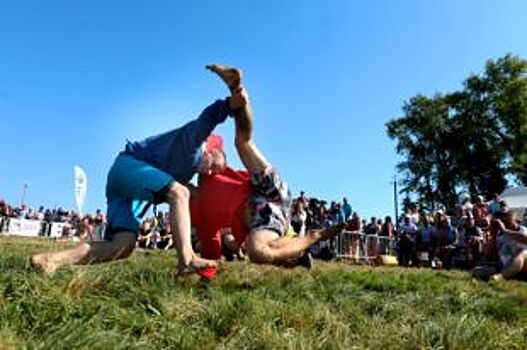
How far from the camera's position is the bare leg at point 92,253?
4260 mm

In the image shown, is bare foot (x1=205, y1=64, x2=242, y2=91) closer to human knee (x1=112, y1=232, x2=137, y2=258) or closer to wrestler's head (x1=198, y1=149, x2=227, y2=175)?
wrestler's head (x1=198, y1=149, x2=227, y2=175)

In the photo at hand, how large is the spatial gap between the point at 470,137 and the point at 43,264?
52.6 meters

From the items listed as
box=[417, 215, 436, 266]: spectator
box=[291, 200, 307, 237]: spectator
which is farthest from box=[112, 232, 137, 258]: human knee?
box=[417, 215, 436, 266]: spectator

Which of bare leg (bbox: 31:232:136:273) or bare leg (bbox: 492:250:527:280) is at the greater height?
bare leg (bbox: 492:250:527:280)

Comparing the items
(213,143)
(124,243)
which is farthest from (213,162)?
(124,243)

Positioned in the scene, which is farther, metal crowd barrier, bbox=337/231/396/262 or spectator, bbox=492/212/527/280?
metal crowd barrier, bbox=337/231/396/262

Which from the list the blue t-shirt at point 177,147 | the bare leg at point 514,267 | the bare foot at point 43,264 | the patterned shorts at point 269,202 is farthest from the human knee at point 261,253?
the bare leg at point 514,267

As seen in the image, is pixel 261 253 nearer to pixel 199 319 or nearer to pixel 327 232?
pixel 327 232

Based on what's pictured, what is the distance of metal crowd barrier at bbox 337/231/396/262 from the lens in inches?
654

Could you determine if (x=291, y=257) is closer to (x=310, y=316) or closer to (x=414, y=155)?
(x=310, y=316)

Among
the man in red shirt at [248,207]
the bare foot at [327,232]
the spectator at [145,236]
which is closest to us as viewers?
the man in red shirt at [248,207]

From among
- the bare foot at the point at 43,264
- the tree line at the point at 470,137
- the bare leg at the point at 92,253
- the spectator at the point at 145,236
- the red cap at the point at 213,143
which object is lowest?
the bare foot at the point at 43,264

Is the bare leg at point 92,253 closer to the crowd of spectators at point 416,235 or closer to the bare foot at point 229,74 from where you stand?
the bare foot at point 229,74

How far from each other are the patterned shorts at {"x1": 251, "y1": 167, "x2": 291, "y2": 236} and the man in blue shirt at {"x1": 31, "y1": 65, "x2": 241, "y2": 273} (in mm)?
621
